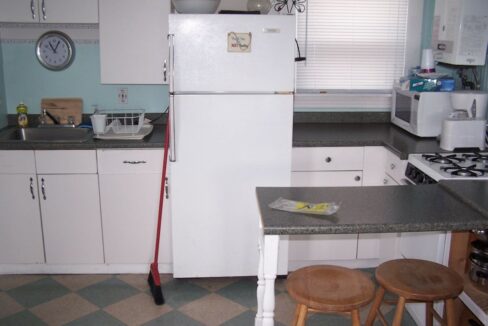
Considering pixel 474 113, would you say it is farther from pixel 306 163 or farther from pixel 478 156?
pixel 306 163

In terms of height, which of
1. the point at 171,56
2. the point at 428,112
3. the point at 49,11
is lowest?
the point at 428,112

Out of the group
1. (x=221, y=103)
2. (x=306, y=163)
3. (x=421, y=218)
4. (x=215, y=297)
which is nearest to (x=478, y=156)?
(x=306, y=163)

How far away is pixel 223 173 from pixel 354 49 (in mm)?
1488

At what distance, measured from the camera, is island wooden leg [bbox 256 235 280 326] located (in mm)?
1807

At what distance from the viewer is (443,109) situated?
3193 millimetres

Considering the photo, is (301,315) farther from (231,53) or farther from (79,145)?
(79,145)

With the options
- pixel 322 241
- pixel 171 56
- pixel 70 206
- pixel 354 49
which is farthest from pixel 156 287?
pixel 354 49

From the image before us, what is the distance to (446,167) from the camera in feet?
8.41

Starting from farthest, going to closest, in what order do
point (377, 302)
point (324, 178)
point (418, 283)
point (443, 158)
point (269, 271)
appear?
point (324, 178), point (443, 158), point (377, 302), point (418, 283), point (269, 271)

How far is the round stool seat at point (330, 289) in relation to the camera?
1820mm

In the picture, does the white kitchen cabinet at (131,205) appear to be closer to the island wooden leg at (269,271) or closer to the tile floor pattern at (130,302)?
the tile floor pattern at (130,302)

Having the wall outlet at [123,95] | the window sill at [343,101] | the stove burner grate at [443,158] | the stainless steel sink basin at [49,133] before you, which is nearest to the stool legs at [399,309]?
the stove burner grate at [443,158]

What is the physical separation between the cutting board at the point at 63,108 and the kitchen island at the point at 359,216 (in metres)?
2.00

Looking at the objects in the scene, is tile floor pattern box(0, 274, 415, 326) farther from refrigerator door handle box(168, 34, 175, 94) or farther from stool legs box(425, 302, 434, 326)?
refrigerator door handle box(168, 34, 175, 94)
